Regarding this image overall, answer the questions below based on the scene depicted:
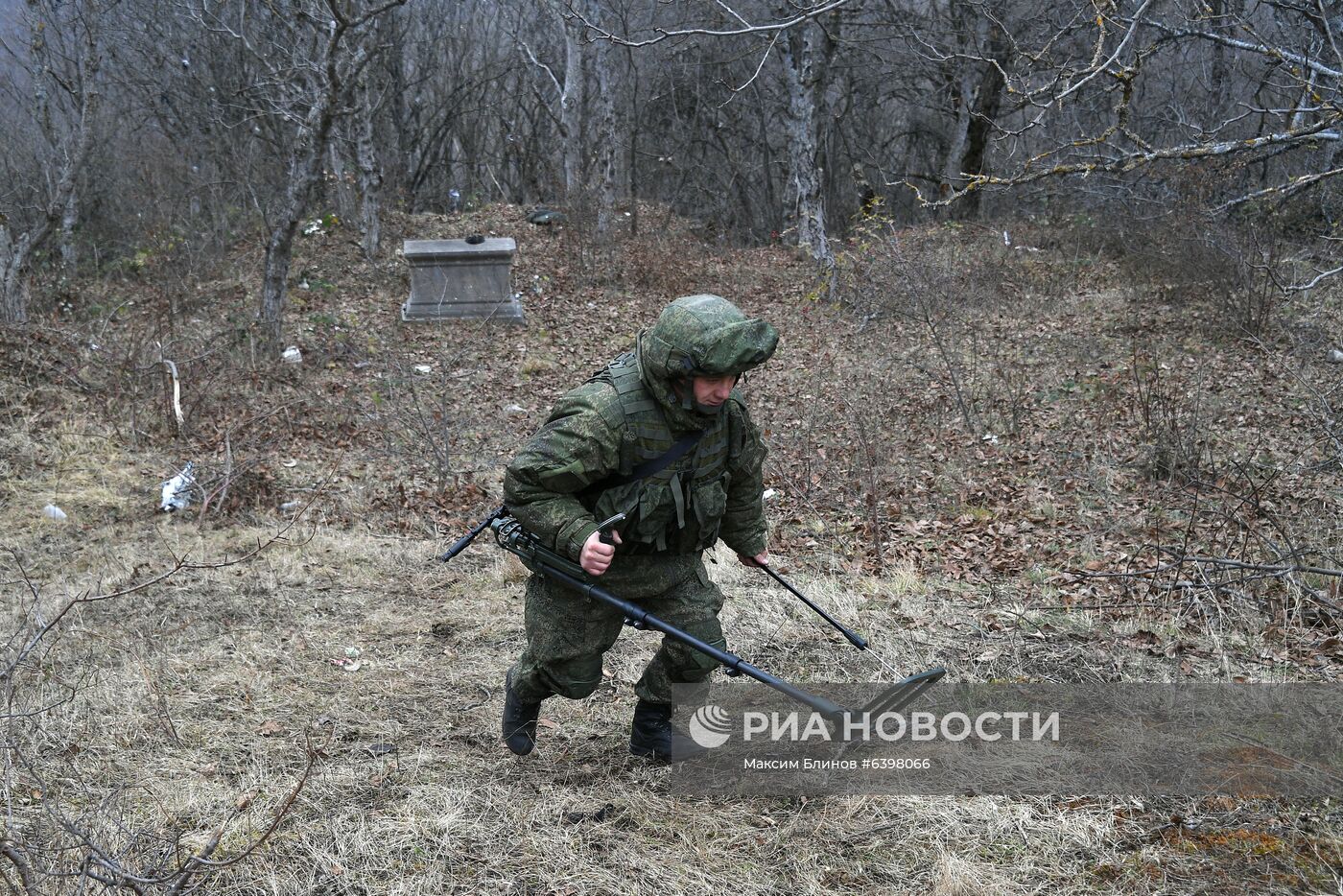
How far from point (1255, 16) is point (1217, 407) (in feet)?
28.2

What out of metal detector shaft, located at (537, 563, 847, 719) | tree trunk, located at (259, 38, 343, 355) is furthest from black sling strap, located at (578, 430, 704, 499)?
tree trunk, located at (259, 38, 343, 355)

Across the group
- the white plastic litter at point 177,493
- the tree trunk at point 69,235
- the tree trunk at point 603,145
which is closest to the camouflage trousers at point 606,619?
the white plastic litter at point 177,493

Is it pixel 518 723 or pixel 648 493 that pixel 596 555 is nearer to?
pixel 648 493

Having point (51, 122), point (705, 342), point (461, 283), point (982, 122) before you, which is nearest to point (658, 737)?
point (705, 342)

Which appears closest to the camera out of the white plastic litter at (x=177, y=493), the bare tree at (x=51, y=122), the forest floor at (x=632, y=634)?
the forest floor at (x=632, y=634)

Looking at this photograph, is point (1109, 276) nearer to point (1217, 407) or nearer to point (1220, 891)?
point (1217, 407)

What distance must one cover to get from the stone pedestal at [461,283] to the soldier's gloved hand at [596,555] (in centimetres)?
1044

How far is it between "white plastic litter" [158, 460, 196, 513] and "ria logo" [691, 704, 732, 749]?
15.3 ft

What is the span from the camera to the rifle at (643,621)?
3.04 meters

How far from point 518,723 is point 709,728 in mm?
718

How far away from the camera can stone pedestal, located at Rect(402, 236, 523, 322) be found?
13023mm

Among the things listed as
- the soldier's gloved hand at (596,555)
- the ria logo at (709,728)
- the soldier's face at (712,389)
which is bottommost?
the ria logo at (709,728)

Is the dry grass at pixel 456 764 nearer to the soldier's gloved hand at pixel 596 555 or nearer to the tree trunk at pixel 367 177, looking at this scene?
the soldier's gloved hand at pixel 596 555

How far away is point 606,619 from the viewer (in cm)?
334
